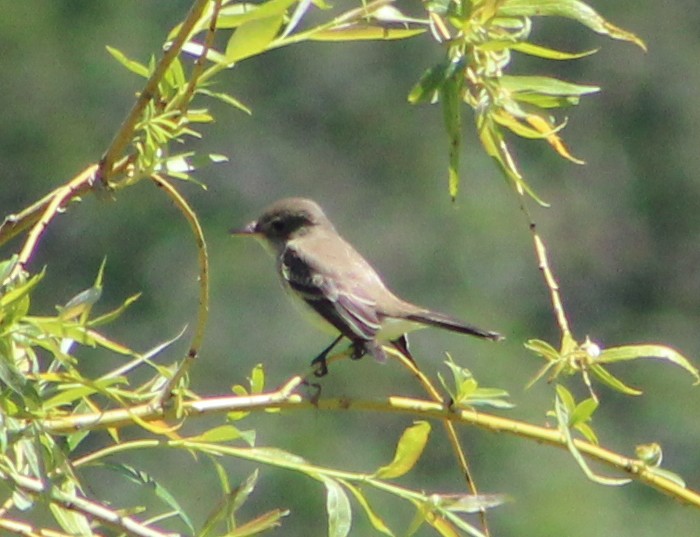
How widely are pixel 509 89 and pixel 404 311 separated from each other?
2249 millimetres

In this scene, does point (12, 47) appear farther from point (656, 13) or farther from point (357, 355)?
point (357, 355)

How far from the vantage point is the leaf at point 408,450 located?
152cm

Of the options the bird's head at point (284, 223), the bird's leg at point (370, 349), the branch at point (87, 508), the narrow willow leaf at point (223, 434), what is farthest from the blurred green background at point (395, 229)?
the branch at point (87, 508)

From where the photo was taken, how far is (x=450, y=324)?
313cm

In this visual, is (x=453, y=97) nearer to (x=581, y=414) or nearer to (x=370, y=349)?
(x=581, y=414)

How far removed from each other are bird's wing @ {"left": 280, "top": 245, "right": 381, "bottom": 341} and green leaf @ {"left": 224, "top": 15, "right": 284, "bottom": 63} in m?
2.02

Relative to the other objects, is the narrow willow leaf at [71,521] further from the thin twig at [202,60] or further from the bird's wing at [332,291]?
the bird's wing at [332,291]

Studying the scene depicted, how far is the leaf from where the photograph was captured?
1.52m

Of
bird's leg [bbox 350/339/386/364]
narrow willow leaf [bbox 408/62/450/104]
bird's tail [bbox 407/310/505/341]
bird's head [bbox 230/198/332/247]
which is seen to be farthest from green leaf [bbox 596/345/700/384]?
bird's head [bbox 230/198/332/247]

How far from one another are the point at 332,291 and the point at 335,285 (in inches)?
2.4

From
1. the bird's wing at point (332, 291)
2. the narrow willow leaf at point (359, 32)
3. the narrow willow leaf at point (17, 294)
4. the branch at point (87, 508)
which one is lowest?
the bird's wing at point (332, 291)

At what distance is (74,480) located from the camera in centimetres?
141

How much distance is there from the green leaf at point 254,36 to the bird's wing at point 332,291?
202cm

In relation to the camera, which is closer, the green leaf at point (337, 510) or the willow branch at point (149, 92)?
the willow branch at point (149, 92)
